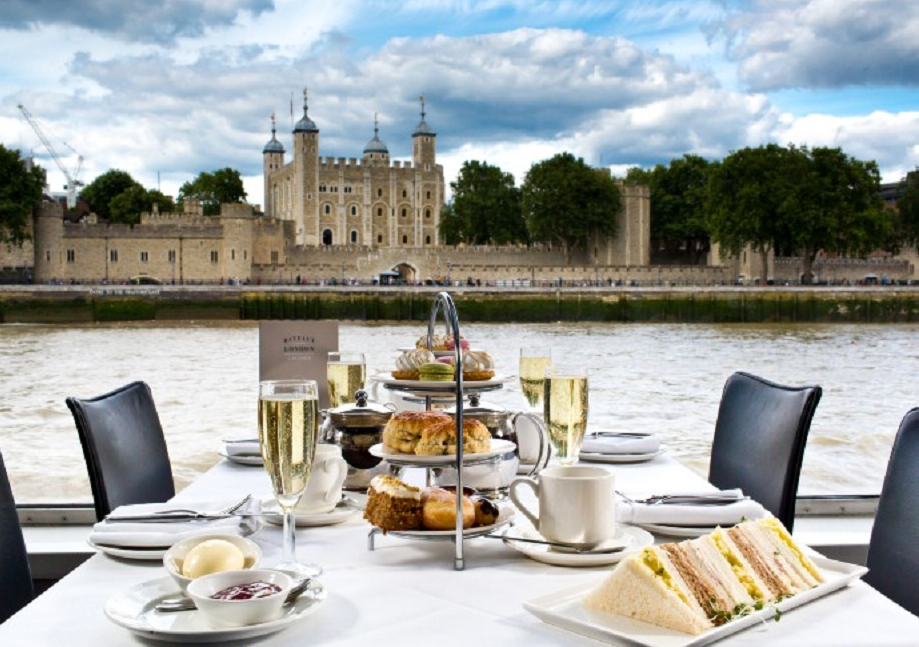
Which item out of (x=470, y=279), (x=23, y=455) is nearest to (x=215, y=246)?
(x=470, y=279)

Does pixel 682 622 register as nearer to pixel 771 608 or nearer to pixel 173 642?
pixel 771 608

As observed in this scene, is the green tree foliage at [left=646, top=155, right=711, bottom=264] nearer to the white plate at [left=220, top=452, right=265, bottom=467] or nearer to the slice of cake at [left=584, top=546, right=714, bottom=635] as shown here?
the white plate at [left=220, top=452, right=265, bottom=467]

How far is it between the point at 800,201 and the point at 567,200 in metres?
7.78

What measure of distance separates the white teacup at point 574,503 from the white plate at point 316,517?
11.5 inches

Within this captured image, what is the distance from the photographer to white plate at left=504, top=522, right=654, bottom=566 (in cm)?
113

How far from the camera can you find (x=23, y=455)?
26.6 ft

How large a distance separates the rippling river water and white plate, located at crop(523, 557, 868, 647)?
235 cm

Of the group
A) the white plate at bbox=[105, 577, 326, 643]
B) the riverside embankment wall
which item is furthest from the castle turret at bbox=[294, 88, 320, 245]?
the white plate at bbox=[105, 577, 326, 643]

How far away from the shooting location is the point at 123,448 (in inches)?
68.1

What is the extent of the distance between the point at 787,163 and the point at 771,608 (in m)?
30.1

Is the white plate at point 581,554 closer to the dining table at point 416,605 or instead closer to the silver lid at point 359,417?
the dining table at point 416,605

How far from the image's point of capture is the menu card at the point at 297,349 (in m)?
1.94

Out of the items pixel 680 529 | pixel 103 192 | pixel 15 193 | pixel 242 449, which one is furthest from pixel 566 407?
pixel 103 192

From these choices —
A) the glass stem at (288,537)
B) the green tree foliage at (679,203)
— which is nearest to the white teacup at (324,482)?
the glass stem at (288,537)
